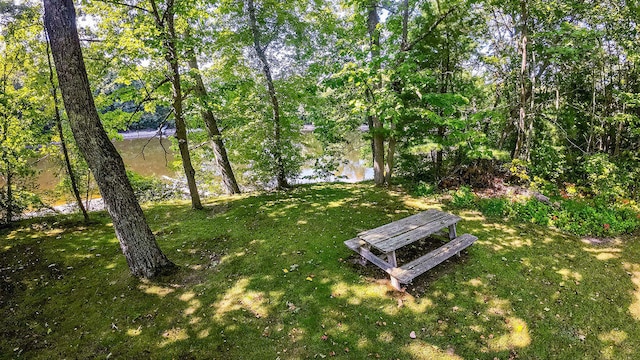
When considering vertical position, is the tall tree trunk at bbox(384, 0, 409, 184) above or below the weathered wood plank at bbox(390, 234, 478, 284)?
above

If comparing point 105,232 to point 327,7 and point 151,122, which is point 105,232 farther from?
point 151,122

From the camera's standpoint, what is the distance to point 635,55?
6.42 metres

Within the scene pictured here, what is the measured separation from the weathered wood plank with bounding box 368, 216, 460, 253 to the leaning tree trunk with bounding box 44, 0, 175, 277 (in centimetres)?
372

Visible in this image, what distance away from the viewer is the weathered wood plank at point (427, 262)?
4253 millimetres

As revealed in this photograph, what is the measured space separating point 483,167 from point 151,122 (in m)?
47.9

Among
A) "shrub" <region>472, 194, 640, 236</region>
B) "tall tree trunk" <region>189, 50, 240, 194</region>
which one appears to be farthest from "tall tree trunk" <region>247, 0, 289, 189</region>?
"shrub" <region>472, 194, 640, 236</region>

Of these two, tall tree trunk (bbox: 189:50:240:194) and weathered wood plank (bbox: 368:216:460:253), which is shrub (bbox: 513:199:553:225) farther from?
tall tree trunk (bbox: 189:50:240:194)

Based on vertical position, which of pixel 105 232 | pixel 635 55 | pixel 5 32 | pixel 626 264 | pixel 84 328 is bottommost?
pixel 626 264

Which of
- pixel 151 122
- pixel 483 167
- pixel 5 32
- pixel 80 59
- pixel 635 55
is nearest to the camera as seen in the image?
pixel 80 59

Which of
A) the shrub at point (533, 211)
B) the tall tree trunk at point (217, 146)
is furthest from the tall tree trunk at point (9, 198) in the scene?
the shrub at point (533, 211)

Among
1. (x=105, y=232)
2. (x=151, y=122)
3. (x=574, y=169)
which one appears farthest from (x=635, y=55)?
(x=151, y=122)

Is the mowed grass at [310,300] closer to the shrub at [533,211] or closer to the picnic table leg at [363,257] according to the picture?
the picnic table leg at [363,257]

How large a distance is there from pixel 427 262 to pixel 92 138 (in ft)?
17.4

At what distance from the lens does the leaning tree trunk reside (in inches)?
157
